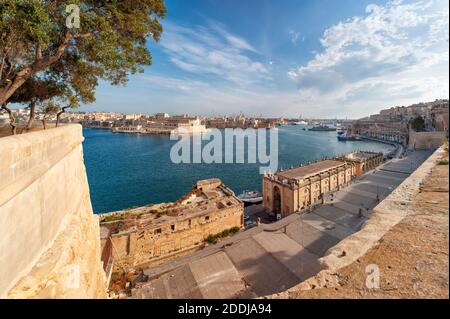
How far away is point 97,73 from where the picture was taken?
24.7ft

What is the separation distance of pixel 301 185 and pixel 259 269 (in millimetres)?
13301

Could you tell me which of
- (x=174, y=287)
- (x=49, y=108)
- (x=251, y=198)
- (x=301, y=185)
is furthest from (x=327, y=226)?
(x=49, y=108)

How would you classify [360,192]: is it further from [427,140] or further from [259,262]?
[427,140]

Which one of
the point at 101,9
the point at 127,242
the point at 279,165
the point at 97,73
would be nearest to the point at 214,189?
the point at 127,242

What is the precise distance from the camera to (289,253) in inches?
428

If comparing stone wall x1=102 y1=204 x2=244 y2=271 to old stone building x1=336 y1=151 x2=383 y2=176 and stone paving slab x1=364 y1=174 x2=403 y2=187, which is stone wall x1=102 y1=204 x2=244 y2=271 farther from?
old stone building x1=336 y1=151 x2=383 y2=176

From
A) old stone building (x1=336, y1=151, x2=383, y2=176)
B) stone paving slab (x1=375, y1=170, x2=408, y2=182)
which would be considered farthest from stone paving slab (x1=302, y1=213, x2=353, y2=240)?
old stone building (x1=336, y1=151, x2=383, y2=176)

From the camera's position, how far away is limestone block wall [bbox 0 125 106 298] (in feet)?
8.93

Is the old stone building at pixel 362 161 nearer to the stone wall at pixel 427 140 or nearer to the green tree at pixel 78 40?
the stone wall at pixel 427 140

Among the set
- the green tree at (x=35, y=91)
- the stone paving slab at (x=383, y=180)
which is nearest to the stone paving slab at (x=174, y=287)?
the green tree at (x=35, y=91)

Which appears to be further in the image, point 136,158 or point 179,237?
point 136,158

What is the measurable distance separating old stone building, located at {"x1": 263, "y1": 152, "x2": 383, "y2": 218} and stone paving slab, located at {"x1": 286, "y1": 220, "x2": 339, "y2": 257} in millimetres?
6803

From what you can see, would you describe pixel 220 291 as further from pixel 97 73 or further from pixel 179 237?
pixel 97 73
